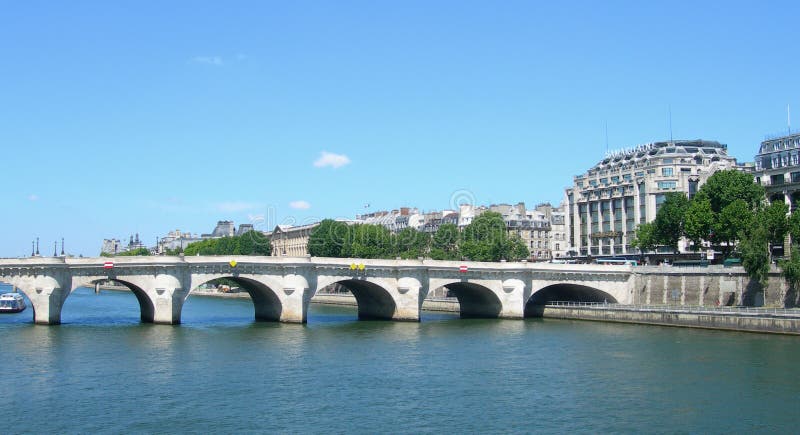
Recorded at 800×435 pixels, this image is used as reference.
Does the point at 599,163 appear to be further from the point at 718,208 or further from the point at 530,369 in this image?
the point at 530,369

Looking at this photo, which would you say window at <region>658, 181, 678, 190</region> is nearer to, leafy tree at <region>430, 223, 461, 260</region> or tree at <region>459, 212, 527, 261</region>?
tree at <region>459, 212, 527, 261</region>

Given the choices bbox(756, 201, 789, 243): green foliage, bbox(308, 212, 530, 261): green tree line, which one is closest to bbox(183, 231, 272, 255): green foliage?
bbox(308, 212, 530, 261): green tree line

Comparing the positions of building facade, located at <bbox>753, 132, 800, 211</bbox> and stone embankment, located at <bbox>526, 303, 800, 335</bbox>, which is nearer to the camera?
stone embankment, located at <bbox>526, 303, 800, 335</bbox>

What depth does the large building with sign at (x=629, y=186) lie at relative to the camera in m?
110

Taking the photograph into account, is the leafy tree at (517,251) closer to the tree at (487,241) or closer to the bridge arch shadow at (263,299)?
the tree at (487,241)

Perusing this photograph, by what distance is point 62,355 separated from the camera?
1943 inches

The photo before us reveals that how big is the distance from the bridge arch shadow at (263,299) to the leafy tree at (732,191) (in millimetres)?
44475

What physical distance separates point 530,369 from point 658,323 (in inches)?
1007

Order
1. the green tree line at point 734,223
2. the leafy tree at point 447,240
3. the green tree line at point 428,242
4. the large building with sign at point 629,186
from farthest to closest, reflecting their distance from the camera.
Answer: the leafy tree at point 447,240, the green tree line at point 428,242, the large building with sign at point 629,186, the green tree line at point 734,223

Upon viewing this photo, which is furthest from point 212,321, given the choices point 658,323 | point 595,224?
point 595,224

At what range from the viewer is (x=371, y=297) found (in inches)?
3162

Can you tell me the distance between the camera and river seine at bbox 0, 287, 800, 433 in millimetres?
34125

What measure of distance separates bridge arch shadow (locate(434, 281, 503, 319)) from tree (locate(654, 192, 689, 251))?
23344mm

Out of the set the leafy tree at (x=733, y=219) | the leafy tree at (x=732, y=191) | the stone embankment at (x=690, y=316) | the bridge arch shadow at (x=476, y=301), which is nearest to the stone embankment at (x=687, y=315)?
the stone embankment at (x=690, y=316)
